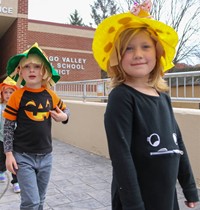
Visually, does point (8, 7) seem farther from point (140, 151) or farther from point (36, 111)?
point (140, 151)

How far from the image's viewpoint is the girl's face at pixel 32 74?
272cm

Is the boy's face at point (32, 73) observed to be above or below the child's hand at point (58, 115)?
above

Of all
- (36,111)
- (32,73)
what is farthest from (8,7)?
(36,111)

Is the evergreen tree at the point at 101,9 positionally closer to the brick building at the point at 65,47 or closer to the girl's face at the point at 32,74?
the brick building at the point at 65,47

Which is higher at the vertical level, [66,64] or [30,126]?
[66,64]

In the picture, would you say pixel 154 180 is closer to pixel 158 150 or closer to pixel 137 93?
pixel 158 150

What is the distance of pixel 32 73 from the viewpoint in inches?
107

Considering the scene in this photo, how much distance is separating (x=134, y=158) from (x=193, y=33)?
25.8m

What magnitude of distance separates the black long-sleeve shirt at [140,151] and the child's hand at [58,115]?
4.12ft

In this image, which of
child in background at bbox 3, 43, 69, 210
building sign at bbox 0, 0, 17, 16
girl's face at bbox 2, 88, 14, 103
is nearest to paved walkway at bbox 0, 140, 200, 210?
child in background at bbox 3, 43, 69, 210

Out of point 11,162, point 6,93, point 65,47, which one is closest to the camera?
point 11,162

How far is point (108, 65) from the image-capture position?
73.4 inches

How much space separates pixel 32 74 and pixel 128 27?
124cm

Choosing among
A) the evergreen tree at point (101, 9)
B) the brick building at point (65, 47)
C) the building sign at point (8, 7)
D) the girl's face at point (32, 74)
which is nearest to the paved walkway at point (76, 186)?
the girl's face at point (32, 74)
